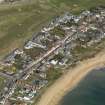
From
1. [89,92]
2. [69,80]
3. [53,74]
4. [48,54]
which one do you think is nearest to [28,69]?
[53,74]

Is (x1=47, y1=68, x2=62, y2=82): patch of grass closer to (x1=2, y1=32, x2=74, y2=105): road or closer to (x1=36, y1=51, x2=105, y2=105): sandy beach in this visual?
(x1=36, y1=51, x2=105, y2=105): sandy beach

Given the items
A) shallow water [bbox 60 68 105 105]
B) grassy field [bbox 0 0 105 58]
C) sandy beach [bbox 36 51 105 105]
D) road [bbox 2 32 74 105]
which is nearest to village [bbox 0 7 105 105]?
road [bbox 2 32 74 105]

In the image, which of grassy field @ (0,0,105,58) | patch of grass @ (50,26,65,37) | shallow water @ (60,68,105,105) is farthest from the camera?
patch of grass @ (50,26,65,37)

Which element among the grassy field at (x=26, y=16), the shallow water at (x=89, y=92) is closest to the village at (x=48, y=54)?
the grassy field at (x=26, y=16)

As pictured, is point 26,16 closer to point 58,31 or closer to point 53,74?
point 58,31

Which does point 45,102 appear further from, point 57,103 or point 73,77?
point 73,77

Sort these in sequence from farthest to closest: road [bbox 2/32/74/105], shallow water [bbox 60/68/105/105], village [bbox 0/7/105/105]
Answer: village [bbox 0/7/105/105] < road [bbox 2/32/74/105] < shallow water [bbox 60/68/105/105]
